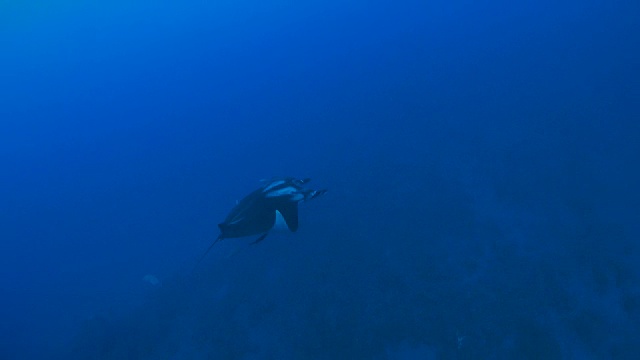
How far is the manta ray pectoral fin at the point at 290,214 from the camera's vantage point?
4996mm

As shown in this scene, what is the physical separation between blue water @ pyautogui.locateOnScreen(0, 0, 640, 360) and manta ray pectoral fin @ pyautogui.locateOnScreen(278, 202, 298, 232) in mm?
3121

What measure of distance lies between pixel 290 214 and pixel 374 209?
455cm

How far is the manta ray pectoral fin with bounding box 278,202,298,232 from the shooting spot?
4996 millimetres

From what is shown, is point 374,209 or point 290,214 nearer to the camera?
point 290,214

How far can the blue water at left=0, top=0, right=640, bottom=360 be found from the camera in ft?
23.2

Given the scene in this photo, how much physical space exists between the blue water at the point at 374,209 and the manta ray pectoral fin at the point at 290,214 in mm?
3121

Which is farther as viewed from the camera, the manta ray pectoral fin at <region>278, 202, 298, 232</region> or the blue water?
the blue water

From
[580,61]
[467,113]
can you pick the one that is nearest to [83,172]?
[467,113]

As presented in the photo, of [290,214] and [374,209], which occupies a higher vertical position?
[290,214]

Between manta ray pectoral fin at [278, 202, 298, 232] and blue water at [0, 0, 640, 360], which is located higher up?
manta ray pectoral fin at [278, 202, 298, 232]

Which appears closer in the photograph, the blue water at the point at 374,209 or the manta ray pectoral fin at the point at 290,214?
the manta ray pectoral fin at the point at 290,214

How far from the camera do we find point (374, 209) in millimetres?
9258

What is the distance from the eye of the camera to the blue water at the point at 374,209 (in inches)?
278

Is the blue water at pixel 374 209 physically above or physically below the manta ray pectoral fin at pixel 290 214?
below
